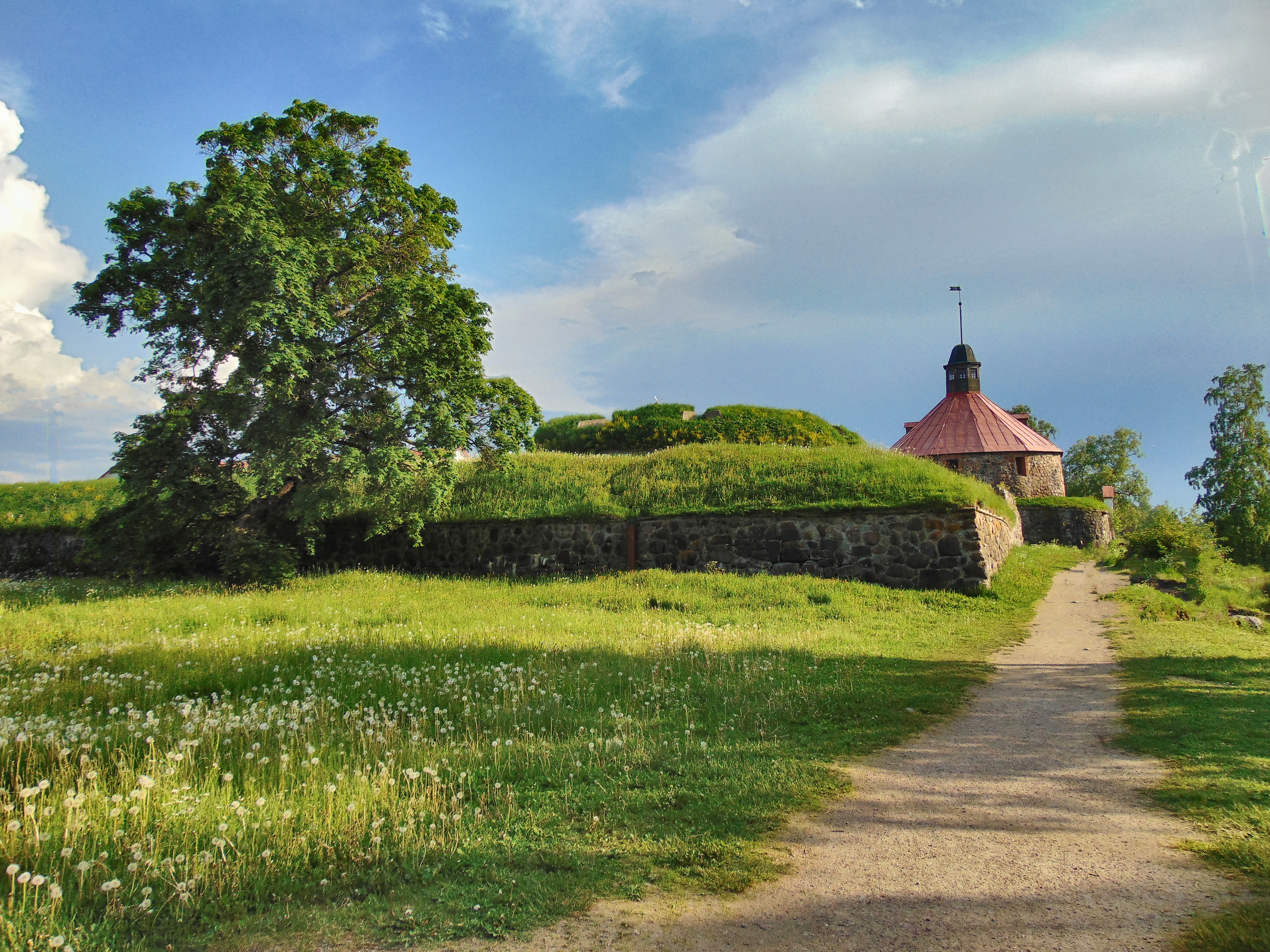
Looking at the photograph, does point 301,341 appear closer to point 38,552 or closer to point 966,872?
point 966,872

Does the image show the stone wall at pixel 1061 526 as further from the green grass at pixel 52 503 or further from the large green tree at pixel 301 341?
the green grass at pixel 52 503

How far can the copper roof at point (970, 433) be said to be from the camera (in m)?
38.6

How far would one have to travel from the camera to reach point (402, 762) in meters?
5.11

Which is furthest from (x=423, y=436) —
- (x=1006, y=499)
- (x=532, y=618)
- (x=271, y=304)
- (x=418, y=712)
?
(x=1006, y=499)

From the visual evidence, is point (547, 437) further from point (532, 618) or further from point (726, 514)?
point (532, 618)

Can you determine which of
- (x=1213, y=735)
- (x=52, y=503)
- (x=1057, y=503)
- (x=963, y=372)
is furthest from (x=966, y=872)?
(x=963, y=372)

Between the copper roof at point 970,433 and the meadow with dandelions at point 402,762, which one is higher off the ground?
the copper roof at point 970,433

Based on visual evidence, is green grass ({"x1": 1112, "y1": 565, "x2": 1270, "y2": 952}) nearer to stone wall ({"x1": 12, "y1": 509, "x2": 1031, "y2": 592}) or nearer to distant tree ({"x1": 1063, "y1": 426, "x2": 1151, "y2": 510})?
stone wall ({"x1": 12, "y1": 509, "x2": 1031, "y2": 592})

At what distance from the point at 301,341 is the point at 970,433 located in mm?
36535

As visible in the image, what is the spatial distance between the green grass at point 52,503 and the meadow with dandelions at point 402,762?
61.8 ft

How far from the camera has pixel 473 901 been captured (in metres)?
3.35

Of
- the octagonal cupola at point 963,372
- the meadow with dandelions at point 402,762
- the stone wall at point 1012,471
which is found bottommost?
the meadow with dandelions at point 402,762

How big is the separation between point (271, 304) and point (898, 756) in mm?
14210

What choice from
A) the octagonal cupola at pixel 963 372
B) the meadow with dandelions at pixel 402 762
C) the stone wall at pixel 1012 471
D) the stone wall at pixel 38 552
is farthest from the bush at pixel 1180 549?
the stone wall at pixel 38 552
